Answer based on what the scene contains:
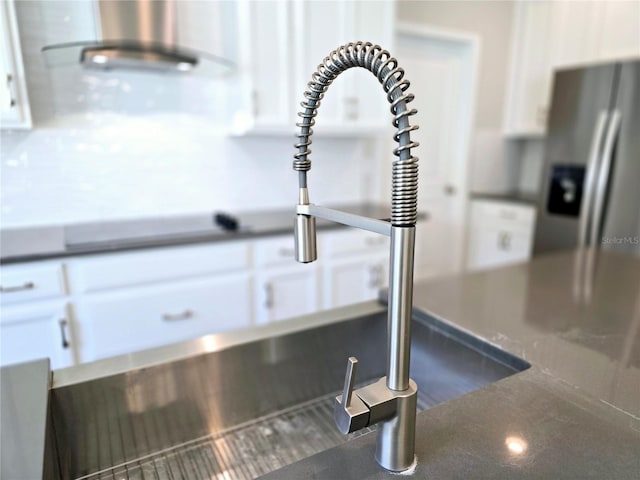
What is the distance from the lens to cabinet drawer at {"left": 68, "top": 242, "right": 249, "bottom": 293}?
70.2 inches

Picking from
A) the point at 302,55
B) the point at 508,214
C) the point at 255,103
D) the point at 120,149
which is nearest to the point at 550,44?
the point at 508,214

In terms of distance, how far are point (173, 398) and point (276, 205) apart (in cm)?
192

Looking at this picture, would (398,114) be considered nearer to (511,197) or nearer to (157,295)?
(157,295)

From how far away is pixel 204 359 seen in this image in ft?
2.95

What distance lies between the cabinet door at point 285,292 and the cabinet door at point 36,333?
2.77 feet

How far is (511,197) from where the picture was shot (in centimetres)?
342

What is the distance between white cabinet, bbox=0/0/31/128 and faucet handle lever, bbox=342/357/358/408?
6.37 ft

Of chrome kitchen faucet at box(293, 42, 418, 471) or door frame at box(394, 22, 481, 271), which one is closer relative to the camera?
chrome kitchen faucet at box(293, 42, 418, 471)

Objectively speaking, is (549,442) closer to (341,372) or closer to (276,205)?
(341,372)

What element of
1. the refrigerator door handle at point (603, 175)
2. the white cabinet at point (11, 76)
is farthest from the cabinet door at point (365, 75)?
the white cabinet at point (11, 76)

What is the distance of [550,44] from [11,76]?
336cm

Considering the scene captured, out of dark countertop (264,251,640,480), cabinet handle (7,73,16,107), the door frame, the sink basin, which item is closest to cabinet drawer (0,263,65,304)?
cabinet handle (7,73,16,107)

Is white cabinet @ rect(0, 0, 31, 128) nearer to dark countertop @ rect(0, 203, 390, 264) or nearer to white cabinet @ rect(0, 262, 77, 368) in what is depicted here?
dark countertop @ rect(0, 203, 390, 264)

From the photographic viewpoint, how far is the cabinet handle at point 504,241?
3316 millimetres
